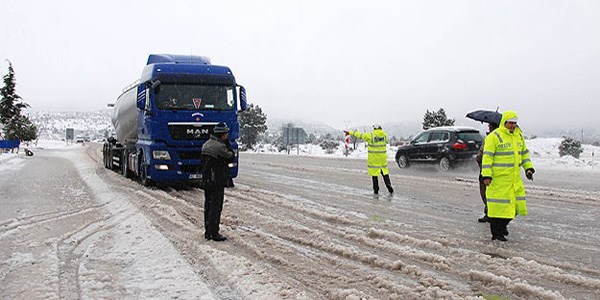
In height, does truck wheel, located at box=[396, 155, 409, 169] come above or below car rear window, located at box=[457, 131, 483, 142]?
below

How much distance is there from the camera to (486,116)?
290 inches

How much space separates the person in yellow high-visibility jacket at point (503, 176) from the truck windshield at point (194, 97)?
7393 mm

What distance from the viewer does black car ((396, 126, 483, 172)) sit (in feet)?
60.2

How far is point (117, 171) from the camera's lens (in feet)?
61.8

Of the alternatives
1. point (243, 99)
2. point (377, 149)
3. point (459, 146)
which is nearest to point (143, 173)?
point (243, 99)

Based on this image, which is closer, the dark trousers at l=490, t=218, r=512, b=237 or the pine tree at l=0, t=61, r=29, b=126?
the dark trousers at l=490, t=218, r=512, b=237

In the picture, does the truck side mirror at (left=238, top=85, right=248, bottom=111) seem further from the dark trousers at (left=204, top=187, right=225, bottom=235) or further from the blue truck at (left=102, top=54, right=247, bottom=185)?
the dark trousers at (left=204, top=187, right=225, bottom=235)

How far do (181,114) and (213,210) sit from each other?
19.1 feet

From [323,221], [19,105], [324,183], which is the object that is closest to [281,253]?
[323,221]

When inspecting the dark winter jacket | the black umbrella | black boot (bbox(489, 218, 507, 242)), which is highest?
the black umbrella

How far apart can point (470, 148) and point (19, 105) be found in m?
50.8

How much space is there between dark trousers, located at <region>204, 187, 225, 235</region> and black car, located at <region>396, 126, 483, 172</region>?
13.8 metres

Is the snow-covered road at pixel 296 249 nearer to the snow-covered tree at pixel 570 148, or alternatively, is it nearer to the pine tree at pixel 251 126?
the snow-covered tree at pixel 570 148

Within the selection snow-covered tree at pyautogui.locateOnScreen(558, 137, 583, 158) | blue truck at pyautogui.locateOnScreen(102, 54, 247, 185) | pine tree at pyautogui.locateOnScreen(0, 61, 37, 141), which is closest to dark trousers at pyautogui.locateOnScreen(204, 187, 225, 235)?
blue truck at pyautogui.locateOnScreen(102, 54, 247, 185)
